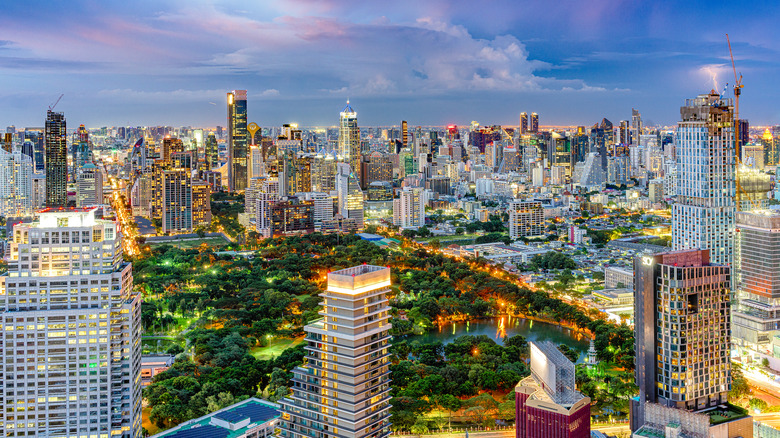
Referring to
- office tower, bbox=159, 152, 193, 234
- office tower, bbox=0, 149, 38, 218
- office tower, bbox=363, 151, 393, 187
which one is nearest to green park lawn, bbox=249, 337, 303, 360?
office tower, bbox=159, 152, 193, 234

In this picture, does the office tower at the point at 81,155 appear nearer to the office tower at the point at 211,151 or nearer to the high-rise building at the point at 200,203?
the high-rise building at the point at 200,203

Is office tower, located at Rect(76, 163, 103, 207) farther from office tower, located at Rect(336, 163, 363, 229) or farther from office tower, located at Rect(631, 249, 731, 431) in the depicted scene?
office tower, located at Rect(631, 249, 731, 431)

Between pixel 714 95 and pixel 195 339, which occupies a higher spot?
pixel 714 95

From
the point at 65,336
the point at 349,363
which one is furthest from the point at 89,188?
the point at 349,363

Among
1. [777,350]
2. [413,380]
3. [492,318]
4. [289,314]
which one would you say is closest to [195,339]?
[289,314]

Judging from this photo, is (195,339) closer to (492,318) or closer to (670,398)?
(492,318)

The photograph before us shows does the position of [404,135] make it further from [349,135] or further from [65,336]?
[65,336]

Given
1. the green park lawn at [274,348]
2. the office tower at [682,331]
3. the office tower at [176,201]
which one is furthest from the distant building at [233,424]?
the office tower at [176,201]
